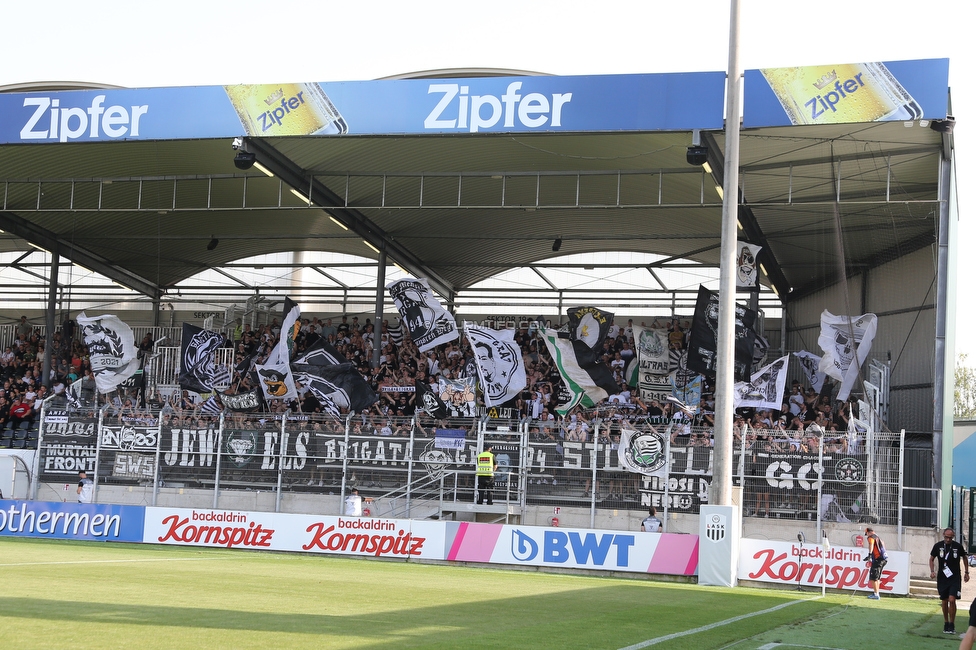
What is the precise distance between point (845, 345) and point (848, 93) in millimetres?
7411

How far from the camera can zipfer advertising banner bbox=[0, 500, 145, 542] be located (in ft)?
87.7

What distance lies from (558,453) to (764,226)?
11614mm

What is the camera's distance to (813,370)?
103 feet

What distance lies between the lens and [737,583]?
22078 mm

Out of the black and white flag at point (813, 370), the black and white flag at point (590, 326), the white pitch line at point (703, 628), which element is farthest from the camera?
the black and white flag at point (590, 326)

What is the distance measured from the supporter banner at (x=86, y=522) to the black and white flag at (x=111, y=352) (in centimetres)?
734

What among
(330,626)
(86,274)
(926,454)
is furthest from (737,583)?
(86,274)

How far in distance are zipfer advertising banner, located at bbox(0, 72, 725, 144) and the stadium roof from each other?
37cm


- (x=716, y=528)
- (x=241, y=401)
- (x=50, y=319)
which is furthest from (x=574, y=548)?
(x=50, y=319)

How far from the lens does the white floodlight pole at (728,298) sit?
20328mm

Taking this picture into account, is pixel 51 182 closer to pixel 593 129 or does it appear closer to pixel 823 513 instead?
pixel 593 129

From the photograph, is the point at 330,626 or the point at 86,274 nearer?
the point at 330,626

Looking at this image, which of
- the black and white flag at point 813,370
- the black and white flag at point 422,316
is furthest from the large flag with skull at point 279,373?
the black and white flag at point 813,370

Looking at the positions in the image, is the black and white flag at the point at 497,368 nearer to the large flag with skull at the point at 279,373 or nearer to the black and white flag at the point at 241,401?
the large flag with skull at the point at 279,373
